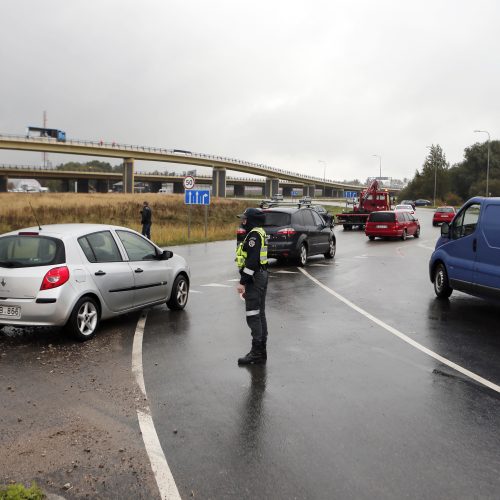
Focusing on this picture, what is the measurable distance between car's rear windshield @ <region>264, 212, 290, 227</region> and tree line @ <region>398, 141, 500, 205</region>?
8447 centimetres

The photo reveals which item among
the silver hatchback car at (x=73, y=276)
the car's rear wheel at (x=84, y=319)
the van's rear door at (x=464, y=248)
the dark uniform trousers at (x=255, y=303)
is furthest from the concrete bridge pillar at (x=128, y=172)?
the dark uniform trousers at (x=255, y=303)

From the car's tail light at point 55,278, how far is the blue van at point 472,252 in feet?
21.3

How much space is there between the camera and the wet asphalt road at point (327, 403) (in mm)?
3873

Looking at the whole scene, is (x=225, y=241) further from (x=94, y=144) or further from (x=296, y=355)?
(x=94, y=144)

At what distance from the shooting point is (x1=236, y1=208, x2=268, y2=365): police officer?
22.0 feet

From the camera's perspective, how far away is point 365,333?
830 cm

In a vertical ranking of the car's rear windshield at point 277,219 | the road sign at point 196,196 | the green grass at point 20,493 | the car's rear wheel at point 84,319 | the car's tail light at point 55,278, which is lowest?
the green grass at point 20,493

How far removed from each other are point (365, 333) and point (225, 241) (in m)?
20.3

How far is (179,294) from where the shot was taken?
32.6ft

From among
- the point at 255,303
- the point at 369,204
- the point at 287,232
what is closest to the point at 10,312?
the point at 255,303

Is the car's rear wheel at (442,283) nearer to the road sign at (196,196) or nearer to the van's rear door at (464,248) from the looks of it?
the van's rear door at (464,248)

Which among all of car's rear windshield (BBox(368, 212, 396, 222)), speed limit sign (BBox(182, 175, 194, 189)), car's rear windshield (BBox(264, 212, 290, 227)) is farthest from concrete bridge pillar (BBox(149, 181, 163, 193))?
car's rear windshield (BBox(264, 212, 290, 227))

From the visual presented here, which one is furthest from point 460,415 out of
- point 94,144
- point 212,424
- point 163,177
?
point 163,177

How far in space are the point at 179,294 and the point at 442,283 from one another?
5139 mm
